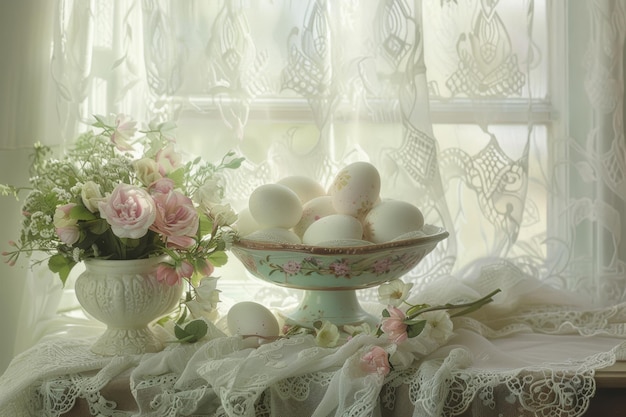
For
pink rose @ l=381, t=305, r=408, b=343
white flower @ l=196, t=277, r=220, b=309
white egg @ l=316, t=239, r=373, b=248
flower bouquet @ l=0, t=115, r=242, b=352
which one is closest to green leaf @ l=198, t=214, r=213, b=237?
flower bouquet @ l=0, t=115, r=242, b=352

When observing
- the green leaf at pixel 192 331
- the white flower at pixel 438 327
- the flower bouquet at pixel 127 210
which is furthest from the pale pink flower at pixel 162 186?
the white flower at pixel 438 327

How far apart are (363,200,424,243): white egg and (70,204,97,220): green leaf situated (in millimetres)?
423

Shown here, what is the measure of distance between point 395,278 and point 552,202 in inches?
16.5

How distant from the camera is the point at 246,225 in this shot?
1.33 metres

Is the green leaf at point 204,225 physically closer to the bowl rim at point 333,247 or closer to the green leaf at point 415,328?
the bowl rim at point 333,247

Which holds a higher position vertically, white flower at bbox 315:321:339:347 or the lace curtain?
the lace curtain

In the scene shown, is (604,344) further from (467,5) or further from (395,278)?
(467,5)

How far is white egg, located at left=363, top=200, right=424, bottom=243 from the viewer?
1247 mm

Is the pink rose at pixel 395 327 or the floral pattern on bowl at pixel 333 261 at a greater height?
the floral pattern on bowl at pixel 333 261

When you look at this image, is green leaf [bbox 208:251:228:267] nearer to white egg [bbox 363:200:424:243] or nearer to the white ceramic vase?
the white ceramic vase

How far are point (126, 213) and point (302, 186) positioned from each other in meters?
0.33

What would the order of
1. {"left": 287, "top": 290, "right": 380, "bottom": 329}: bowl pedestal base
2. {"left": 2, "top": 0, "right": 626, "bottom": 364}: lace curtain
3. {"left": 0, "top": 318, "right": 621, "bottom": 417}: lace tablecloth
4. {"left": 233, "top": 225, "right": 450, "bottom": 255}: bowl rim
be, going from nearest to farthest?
{"left": 0, "top": 318, "right": 621, "bottom": 417}: lace tablecloth, {"left": 233, "top": 225, "right": 450, "bottom": 255}: bowl rim, {"left": 287, "top": 290, "right": 380, "bottom": 329}: bowl pedestal base, {"left": 2, "top": 0, "right": 626, "bottom": 364}: lace curtain

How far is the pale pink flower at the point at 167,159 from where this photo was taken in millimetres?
1280

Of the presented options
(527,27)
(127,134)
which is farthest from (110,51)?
(527,27)
